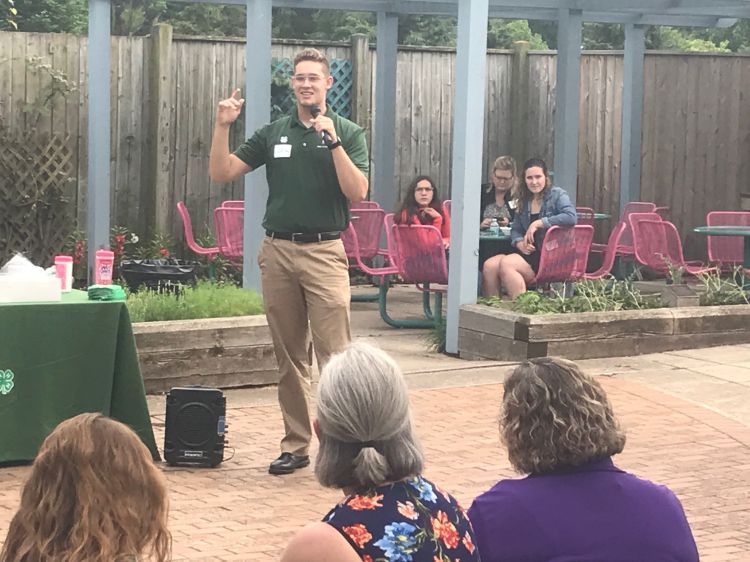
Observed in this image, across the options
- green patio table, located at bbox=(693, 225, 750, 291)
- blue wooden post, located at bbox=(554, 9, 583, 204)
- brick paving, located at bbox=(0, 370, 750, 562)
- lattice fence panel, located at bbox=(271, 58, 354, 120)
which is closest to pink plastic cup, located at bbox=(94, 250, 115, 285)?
brick paving, located at bbox=(0, 370, 750, 562)

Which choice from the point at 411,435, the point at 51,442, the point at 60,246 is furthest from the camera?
the point at 60,246

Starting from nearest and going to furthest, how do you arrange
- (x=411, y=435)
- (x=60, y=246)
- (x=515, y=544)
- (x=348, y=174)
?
(x=411, y=435), (x=515, y=544), (x=348, y=174), (x=60, y=246)

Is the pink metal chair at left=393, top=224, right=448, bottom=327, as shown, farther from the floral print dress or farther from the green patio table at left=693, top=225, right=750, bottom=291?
the floral print dress

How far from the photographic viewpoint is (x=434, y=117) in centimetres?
1462

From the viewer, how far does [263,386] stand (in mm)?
8516

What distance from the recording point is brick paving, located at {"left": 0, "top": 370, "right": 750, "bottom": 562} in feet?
18.5

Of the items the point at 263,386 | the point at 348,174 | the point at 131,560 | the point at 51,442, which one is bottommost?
the point at 263,386

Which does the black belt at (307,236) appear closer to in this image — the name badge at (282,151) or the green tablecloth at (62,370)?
the name badge at (282,151)

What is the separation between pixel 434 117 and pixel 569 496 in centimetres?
1149

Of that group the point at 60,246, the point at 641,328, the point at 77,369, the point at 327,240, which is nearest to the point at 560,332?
the point at 641,328

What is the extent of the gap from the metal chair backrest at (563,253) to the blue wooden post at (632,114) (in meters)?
4.63

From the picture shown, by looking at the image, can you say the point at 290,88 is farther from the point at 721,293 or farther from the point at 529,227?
the point at 721,293

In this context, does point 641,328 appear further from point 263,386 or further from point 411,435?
point 411,435

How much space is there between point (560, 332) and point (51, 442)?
6927mm
